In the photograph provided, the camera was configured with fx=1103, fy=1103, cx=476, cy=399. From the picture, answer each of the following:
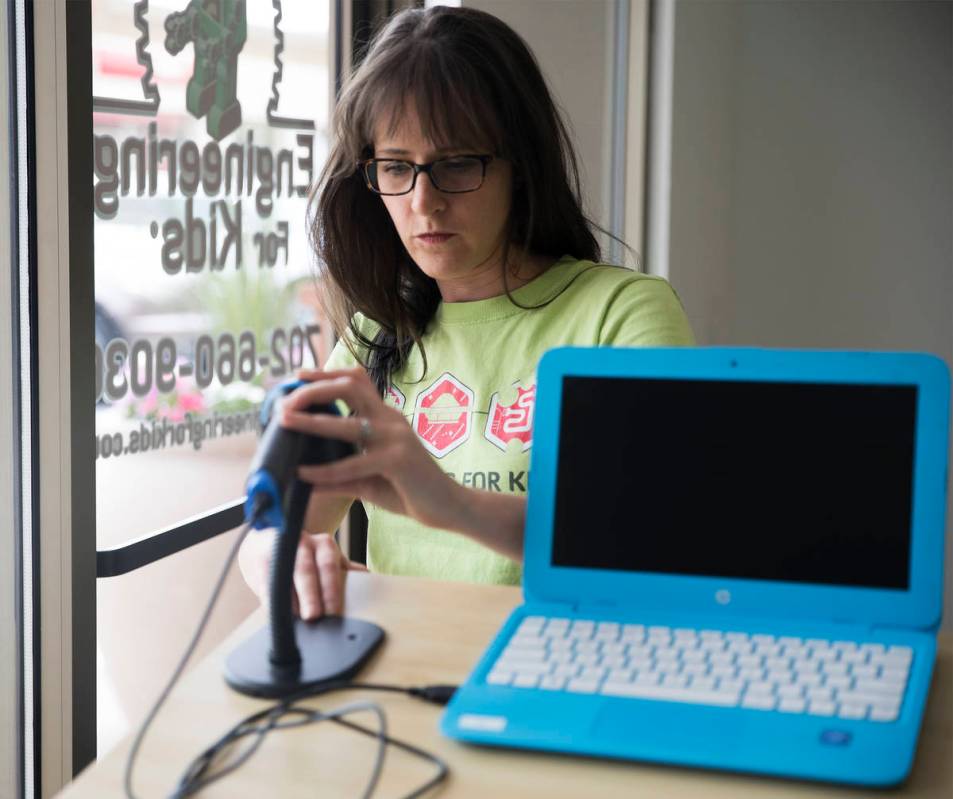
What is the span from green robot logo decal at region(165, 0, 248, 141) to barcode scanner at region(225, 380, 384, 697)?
116cm

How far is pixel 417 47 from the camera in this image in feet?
4.18

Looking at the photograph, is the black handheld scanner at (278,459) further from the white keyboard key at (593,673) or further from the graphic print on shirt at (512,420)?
the graphic print on shirt at (512,420)

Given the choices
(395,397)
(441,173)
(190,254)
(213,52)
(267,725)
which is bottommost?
(267,725)

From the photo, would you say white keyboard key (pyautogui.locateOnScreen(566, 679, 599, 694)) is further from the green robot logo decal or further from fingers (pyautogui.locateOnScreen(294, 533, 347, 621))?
the green robot logo decal

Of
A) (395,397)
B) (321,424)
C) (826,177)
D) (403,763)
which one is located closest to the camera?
(403,763)

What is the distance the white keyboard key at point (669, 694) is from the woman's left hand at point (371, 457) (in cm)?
23

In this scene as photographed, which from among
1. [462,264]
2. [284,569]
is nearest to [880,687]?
[284,569]

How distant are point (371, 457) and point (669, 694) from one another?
28 cm

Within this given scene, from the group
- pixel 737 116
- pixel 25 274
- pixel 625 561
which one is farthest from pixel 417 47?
pixel 737 116

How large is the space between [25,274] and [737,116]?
2.26 m

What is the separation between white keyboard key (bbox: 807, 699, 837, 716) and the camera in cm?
67

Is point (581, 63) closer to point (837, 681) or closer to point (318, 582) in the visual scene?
point (318, 582)

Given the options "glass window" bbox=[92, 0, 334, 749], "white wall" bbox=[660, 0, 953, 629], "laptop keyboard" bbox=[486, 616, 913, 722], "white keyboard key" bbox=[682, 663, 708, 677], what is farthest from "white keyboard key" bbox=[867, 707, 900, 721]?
"white wall" bbox=[660, 0, 953, 629]

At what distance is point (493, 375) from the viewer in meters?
1.35
